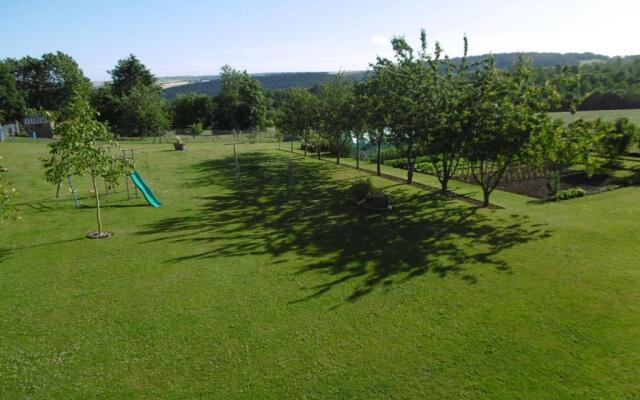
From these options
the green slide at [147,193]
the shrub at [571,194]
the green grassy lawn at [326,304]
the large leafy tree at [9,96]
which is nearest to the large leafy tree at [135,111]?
the large leafy tree at [9,96]

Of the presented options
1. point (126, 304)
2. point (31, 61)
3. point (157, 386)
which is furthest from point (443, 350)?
point (31, 61)

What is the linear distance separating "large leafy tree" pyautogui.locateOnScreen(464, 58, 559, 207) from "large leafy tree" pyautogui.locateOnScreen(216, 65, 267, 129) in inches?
2978

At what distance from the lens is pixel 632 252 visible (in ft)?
40.9

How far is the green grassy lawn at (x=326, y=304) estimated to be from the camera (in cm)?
725

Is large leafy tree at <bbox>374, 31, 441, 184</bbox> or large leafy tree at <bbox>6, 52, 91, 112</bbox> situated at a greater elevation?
large leafy tree at <bbox>6, 52, 91, 112</bbox>

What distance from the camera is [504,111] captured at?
51.3 feet

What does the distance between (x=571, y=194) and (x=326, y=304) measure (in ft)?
53.4

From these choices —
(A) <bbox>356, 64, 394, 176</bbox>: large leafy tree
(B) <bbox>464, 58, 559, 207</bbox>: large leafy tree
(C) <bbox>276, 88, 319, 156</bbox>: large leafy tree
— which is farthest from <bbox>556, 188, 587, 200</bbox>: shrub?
(C) <bbox>276, 88, 319, 156</bbox>: large leafy tree

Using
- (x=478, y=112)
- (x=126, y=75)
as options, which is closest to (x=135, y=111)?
(x=126, y=75)

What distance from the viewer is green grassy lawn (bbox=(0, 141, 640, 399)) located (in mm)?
7254

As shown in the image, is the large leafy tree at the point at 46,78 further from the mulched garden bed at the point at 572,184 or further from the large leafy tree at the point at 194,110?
the mulched garden bed at the point at 572,184

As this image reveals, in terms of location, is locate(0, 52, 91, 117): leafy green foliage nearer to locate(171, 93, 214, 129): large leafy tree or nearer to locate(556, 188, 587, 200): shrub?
locate(171, 93, 214, 129): large leafy tree

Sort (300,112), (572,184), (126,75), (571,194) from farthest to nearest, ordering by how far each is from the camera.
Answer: (126,75)
(300,112)
(572,184)
(571,194)

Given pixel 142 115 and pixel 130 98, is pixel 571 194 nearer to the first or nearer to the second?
pixel 142 115
